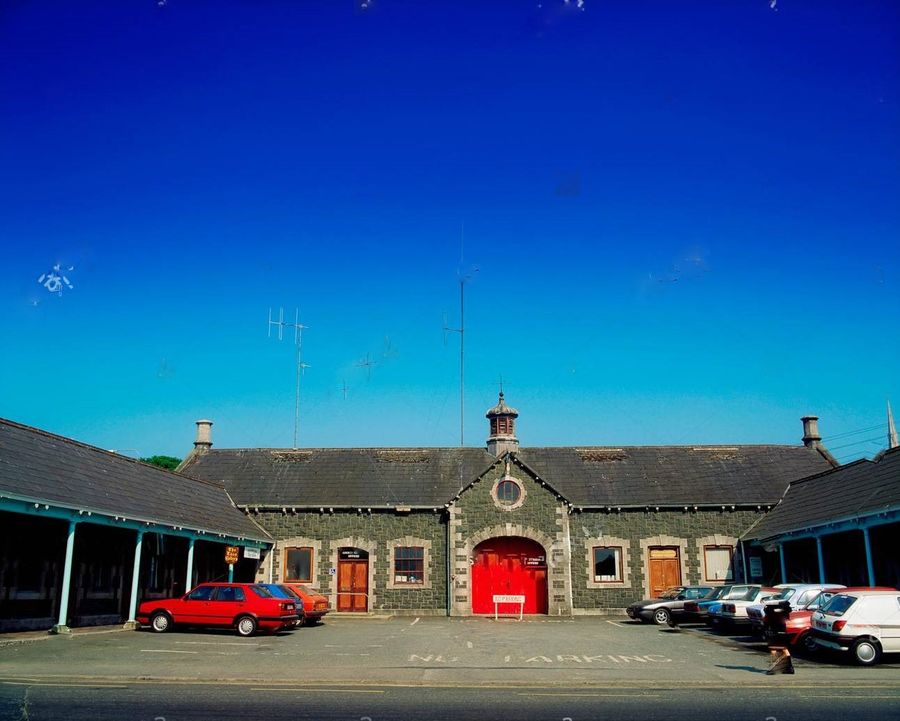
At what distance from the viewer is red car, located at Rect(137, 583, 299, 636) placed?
20.7m

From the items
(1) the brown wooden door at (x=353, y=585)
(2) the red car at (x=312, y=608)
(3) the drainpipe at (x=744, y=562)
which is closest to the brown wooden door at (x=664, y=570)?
(3) the drainpipe at (x=744, y=562)

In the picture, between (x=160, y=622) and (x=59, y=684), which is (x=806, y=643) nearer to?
(x=59, y=684)

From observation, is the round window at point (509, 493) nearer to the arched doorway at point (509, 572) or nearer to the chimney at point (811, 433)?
the arched doorway at point (509, 572)

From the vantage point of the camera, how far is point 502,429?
3647cm

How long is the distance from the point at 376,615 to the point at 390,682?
20.1 meters

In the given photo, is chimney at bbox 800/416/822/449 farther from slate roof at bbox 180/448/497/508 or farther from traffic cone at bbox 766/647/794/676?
traffic cone at bbox 766/647/794/676

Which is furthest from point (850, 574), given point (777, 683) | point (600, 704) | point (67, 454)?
point (67, 454)

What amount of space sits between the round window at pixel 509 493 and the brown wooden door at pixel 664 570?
595 cm

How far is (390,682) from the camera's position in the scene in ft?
40.2

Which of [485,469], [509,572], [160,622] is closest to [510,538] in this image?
[509,572]

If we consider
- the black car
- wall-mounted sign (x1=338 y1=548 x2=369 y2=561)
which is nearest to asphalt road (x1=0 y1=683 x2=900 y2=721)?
the black car

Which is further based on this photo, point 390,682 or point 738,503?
point 738,503

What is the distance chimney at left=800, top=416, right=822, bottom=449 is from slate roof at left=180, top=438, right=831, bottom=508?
2.40ft

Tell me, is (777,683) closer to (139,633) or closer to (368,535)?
(139,633)
